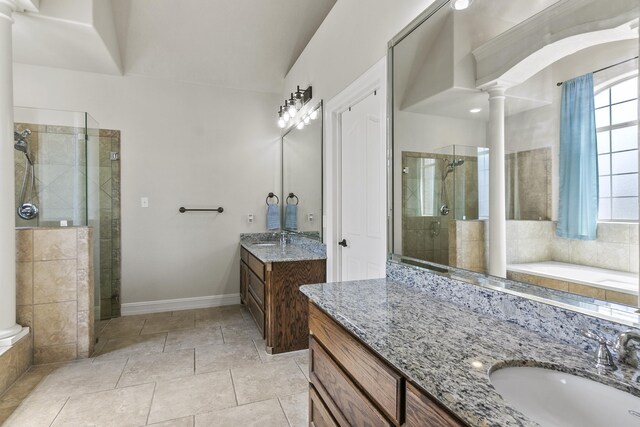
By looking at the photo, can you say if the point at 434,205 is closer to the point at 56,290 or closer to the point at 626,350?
the point at 626,350

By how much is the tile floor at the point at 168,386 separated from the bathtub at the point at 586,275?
1471mm

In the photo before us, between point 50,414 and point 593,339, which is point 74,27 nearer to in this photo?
point 50,414

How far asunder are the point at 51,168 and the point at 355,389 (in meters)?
2.95

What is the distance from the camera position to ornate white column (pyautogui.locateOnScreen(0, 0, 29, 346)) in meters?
2.11

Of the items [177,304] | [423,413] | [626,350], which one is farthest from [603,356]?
[177,304]

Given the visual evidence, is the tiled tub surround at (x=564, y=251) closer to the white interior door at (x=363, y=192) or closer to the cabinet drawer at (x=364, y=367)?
the cabinet drawer at (x=364, y=367)

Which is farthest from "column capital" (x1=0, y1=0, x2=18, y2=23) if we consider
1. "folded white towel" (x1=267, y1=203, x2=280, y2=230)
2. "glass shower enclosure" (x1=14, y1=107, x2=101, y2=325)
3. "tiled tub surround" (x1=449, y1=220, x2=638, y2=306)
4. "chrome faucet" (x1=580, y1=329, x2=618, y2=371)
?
"chrome faucet" (x1=580, y1=329, x2=618, y2=371)

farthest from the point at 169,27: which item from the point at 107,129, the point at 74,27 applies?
the point at 107,129

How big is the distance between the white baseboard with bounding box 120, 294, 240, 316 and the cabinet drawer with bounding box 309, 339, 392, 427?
277cm

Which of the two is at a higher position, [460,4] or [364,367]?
[460,4]

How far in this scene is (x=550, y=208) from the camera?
98 cm

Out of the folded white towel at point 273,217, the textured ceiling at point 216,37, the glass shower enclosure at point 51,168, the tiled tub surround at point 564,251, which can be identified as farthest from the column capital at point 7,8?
the tiled tub surround at point 564,251

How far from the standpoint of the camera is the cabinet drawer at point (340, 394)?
3.20ft

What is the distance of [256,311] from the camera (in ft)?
10.0
